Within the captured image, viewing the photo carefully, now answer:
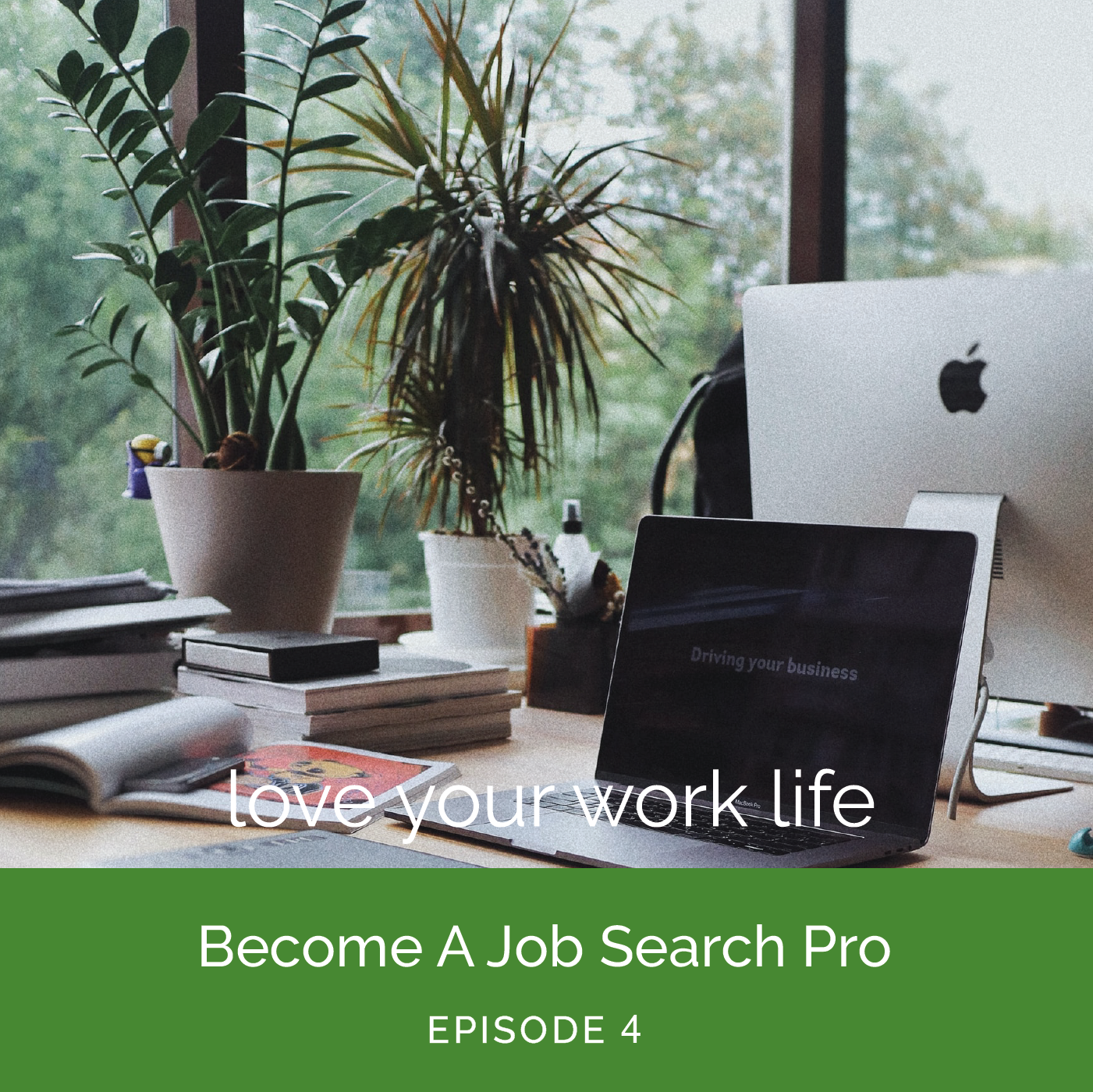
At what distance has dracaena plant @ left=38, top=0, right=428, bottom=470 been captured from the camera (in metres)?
1.62

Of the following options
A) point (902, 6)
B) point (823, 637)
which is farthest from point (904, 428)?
point (902, 6)

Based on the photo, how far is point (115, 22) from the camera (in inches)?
62.0

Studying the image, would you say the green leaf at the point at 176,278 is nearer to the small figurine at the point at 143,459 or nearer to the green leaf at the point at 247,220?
the green leaf at the point at 247,220

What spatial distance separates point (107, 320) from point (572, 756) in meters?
1.15

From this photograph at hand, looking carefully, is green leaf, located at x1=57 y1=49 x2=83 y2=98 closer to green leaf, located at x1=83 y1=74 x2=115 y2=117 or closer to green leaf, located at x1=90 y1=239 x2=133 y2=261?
green leaf, located at x1=83 y1=74 x2=115 y2=117

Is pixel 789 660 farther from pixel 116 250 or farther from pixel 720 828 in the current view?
pixel 116 250

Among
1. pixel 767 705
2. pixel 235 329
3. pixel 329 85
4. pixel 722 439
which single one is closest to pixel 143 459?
pixel 235 329

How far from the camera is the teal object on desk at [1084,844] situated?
107cm

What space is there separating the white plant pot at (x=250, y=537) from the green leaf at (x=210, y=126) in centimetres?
42

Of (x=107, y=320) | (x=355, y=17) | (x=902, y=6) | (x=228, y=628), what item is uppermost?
(x=902, y=6)

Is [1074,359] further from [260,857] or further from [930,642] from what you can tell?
[260,857]

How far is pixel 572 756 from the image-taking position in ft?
4.69

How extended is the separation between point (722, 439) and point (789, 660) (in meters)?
1.21
